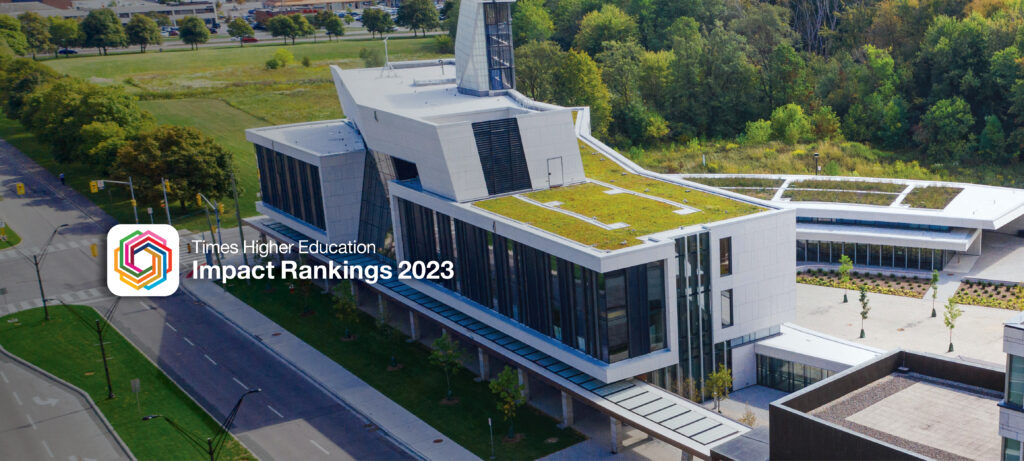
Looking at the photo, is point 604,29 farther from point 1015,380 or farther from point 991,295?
point 1015,380

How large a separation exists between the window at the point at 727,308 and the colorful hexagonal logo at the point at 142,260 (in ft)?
157

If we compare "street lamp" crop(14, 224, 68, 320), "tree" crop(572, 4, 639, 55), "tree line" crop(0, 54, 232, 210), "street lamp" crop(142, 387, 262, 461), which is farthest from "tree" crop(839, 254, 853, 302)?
"tree" crop(572, 4, 639, 55)

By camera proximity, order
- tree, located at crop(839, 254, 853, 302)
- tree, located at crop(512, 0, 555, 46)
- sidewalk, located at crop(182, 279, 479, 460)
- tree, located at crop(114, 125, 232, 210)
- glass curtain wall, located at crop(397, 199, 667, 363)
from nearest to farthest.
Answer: glass curtain wall, located at crop(397, 199, 667, 363), sidewalk, located at crop(182, 279, 479, 460), tree, located at crop(839, 254, 853, 302), tree, located at crop(114, 125, 232, 210), tree, located at crop(512, 0, 555, 46)

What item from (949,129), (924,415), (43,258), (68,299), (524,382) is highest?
(949,129)

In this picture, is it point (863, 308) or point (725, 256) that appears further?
point (863, 308)

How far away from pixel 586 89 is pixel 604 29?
38456mm

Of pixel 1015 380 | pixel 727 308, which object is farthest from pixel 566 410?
pixel 1015 380

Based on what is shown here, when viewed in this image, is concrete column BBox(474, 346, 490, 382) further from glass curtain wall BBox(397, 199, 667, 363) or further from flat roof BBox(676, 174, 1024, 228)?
flat roof BBox(676, 174, 1024, 228)

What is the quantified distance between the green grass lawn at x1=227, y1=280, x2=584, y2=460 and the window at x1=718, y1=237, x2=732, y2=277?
13.7 meters

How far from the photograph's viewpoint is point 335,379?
223 feet

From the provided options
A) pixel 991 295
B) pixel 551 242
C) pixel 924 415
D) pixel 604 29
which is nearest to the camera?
pixel 924 415

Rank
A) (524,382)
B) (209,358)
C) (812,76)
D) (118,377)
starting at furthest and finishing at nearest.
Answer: (812,76) → (209,358) → (118,377) → (524,382)

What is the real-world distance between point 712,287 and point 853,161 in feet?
201

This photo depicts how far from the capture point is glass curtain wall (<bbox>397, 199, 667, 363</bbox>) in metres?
54.9
